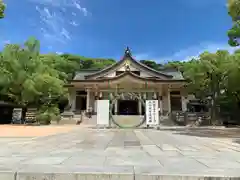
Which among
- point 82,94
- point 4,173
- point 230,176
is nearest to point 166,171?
point 230,176

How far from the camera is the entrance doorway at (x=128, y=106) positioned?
28.2m

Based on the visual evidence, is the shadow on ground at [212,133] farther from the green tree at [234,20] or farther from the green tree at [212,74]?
the green tree at [212,74]

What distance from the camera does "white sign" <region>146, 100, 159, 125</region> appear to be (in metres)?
14.7

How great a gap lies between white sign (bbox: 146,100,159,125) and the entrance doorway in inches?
526

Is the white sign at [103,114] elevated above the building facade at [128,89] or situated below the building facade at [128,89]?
below

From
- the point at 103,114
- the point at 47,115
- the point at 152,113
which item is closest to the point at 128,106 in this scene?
the point at 47,115

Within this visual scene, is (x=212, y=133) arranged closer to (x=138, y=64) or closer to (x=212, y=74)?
(x=212, y=74)

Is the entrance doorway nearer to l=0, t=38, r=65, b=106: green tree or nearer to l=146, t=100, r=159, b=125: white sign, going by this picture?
l=0, t=38, r=65, b=106: green tree

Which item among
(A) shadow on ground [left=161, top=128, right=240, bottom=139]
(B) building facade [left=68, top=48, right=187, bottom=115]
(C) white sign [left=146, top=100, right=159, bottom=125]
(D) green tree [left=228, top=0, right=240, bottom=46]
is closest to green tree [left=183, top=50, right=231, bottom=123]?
(B) building facade [left=68, top=48, right=187, bottom=115]

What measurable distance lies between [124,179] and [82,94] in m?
26.9

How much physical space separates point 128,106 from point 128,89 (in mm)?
2787

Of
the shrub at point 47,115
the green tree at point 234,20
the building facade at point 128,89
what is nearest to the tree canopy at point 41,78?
the shrub at point 47,115

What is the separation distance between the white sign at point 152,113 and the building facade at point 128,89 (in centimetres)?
981

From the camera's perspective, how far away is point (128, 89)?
27.1 meters
